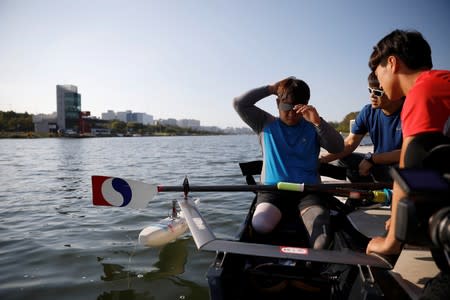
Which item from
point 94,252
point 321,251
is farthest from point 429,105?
point 94,252

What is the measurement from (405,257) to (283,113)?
1868mm

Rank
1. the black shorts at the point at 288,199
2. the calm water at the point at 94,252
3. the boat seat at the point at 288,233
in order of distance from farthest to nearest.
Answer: the calm water at the point at 94,252 < the black shorts at the point at 288,199 < the boat seat at the point at 288,233

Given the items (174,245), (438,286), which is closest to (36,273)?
(174,245)

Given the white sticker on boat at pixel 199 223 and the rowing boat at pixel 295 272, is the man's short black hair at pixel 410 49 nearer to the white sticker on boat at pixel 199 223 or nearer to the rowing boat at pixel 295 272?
the rowing boat at pixel 295 272

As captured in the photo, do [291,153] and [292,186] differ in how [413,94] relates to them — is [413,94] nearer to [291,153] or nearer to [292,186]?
[292,186]

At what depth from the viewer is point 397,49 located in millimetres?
1798

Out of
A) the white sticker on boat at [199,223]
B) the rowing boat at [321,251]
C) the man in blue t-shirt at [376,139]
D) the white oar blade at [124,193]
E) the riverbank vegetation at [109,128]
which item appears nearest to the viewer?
the rowing boat at [321,251]

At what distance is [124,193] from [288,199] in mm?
2170

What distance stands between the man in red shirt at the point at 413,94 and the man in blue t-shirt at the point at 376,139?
1903mm

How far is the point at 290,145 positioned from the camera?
10.8 ft

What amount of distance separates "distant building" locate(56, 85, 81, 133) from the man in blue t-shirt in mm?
94239

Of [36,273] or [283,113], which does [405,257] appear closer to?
[283,113]

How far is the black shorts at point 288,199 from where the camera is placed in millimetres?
3096

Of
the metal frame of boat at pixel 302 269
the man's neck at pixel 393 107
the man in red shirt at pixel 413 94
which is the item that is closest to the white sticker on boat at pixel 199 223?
the metal frame of boat at pixel 302 269
